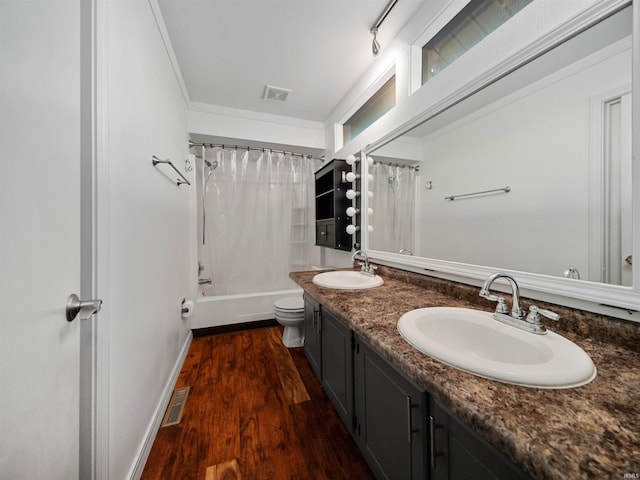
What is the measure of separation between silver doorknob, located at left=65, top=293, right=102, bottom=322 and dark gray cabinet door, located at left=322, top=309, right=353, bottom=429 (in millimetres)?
951

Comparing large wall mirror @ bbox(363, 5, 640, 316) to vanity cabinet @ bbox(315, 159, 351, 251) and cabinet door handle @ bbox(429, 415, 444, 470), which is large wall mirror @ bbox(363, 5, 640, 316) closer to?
cabinet door handle @ bbox(429, 415, 444, 470)

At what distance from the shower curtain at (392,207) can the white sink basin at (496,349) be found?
0.63 metres

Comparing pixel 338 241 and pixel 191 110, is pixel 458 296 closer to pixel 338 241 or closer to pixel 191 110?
pixel 338 241

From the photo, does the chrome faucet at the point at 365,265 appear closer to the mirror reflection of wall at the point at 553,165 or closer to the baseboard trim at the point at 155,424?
the mirror reflection of wall at the point at 553,165

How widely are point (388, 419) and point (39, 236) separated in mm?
1174

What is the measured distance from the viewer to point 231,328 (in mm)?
2568

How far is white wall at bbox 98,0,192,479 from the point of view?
0.86 meters

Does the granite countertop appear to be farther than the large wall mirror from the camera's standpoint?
No

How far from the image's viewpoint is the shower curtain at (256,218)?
264 cm

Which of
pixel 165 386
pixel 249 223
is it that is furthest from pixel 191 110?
pixel 165 386

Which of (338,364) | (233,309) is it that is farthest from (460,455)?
(233,309)

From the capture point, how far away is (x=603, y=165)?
0.70 metres

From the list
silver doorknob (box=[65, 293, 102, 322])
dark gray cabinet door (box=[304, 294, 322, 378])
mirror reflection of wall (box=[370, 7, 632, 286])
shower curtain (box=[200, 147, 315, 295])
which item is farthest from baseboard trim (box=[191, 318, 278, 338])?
mirror reflection of wall (box=[370, 7, 632, 286])

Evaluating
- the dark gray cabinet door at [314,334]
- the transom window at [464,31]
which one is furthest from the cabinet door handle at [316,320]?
the transom window at [464,31]
